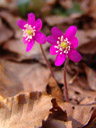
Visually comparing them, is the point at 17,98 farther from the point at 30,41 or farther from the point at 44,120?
the point at 30,41

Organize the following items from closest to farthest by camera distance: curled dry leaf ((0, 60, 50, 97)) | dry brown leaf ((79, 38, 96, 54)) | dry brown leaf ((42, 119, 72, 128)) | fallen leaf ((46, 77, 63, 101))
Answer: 1. dry brown leaf ((42, 119, 72, 128))
2. fallen leaf ((46, 77, 63, 101))
3. curled dry leaf ((0, 60, 50, 97))
4. dry brown leaf ((79, 38, 96, 54))

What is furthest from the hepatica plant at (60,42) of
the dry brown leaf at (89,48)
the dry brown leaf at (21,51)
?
the dry brown leaf at (89,48)

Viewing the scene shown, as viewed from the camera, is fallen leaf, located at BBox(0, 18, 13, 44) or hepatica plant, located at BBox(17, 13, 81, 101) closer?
hepatica plant, located at BBox(17, 13, 81, 101)

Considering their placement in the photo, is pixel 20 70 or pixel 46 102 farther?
pixel 20 70

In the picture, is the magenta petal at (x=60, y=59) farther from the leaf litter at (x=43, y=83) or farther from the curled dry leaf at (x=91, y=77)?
the curled dry leaf at (x=91, y=77)

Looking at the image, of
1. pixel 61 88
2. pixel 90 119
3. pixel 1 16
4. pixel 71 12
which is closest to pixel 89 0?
pixel 71 12

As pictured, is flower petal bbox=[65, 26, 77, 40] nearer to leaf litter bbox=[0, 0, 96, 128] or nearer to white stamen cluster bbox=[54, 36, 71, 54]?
white stamen cluster bbox=[54, 36, 71, 54]

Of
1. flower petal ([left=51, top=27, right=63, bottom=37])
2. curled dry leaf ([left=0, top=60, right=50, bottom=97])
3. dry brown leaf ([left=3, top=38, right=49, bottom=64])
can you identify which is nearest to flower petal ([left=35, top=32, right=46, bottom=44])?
flower petal ([left=51, top=27, right=63, bottom=37])
